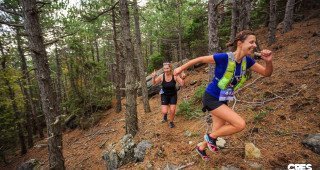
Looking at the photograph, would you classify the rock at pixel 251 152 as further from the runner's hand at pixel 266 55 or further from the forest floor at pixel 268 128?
the runner's hand at pixel 266 55

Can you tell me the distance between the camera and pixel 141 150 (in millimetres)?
5977

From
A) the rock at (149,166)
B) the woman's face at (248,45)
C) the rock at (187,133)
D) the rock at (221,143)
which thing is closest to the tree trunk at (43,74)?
the rock at (149,166)

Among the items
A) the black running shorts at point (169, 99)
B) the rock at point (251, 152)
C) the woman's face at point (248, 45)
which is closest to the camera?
the woman's face at point (248, 45)

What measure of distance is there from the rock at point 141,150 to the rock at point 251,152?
270cm

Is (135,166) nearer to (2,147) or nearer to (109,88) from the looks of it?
(109,88)

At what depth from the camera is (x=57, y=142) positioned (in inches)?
271

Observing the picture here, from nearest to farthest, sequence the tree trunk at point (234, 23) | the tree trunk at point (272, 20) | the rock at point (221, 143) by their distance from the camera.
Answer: the rock at point (221, 143) < the tree trunk at point (234, 23) < the tree trunk at point (272, 20)

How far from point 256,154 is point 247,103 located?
2577 millimetres

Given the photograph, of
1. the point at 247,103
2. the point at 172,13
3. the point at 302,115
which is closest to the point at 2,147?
the point at 172,13

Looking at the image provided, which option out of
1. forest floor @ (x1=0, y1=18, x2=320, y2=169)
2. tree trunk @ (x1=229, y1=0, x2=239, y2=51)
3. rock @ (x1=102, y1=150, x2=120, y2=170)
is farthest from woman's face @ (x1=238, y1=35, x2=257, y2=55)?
rock @ (x1=102, y1=150, x2=120, y2=170)

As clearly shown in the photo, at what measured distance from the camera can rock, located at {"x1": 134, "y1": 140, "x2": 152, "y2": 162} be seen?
228 inches

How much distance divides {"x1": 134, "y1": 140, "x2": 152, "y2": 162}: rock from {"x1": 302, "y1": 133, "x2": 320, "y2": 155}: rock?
3719mm

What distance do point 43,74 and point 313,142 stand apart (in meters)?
6.88

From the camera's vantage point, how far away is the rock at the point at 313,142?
13.1ft
